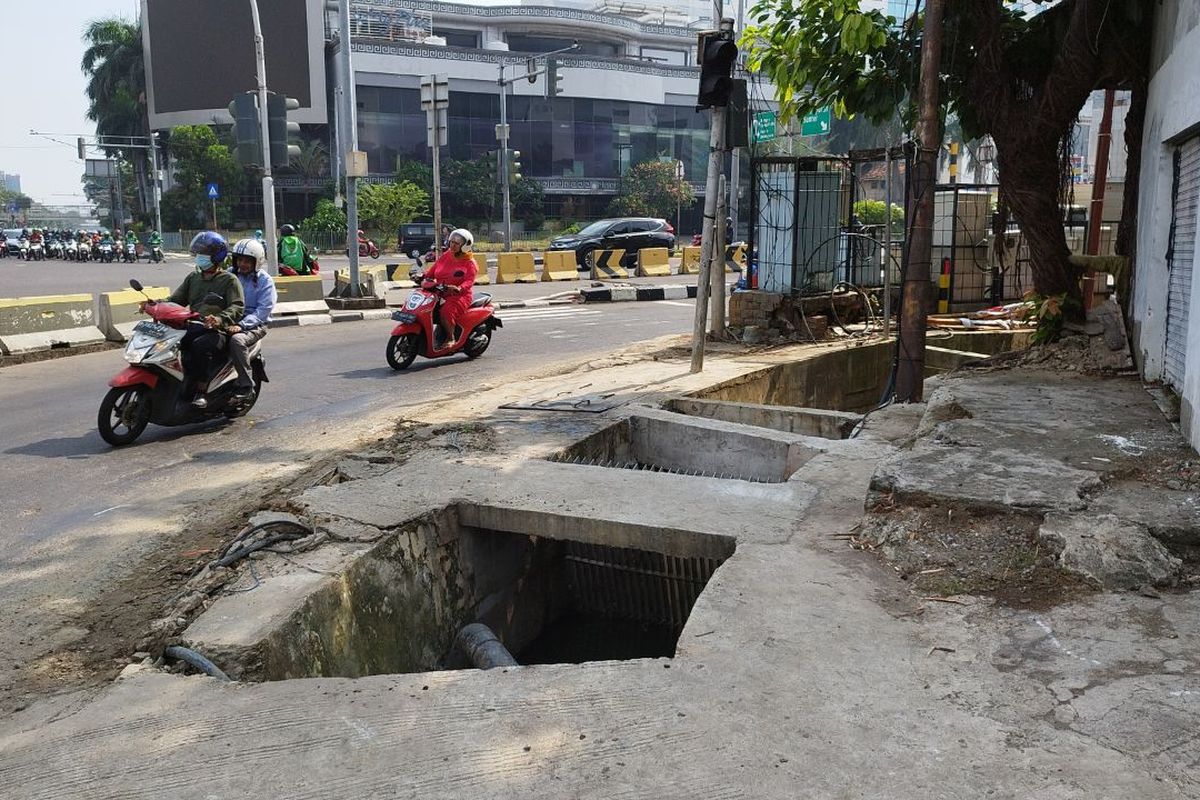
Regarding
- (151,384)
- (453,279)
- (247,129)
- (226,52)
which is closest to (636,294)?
(247,129)

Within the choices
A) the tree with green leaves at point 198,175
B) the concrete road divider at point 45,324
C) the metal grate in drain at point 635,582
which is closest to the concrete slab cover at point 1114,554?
the metal grate in drain at point 635,582

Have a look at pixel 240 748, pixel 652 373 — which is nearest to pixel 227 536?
pixel 240 748

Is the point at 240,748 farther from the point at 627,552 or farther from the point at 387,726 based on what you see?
the point at 627,552

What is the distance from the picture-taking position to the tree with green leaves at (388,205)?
4759cm

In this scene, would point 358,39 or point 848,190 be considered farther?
point 358,39

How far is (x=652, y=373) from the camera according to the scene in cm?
1009

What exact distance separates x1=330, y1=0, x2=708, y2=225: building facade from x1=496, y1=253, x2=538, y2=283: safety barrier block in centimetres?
3059

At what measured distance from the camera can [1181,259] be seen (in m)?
7.11

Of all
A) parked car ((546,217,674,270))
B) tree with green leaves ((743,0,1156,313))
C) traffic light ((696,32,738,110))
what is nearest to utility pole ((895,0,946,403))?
tree with green leaves ((743,0,1156,313))

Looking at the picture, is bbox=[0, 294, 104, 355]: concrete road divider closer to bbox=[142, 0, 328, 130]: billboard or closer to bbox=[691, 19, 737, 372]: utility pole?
bbox=[691, 19, 737, 372]: utility pole

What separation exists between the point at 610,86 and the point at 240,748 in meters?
61.9

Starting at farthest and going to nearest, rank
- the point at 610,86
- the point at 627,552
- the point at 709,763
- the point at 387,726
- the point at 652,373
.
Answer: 1. the point at 610,86
2. the point at 652,373
3. the point at 627,552
4. the point at 387,726
5. the point at 709,763

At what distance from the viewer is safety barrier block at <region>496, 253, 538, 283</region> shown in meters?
26.5

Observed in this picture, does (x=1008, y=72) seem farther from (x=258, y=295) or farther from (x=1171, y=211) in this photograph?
(x=258, y=295)
